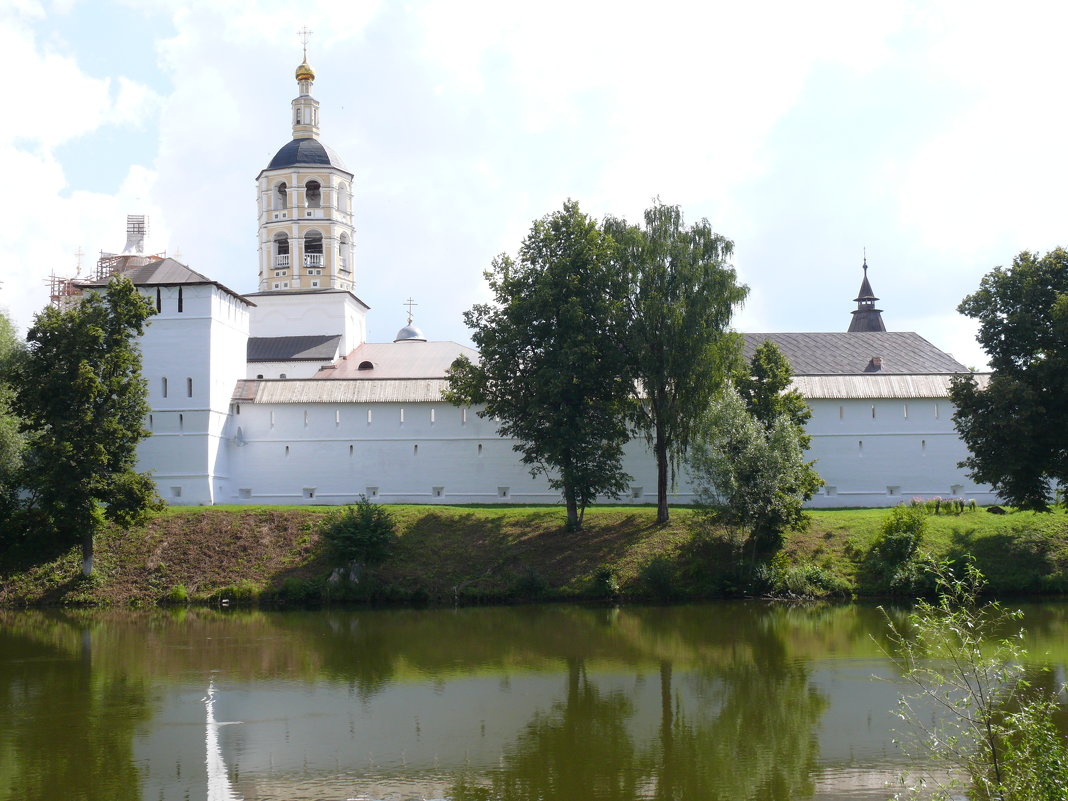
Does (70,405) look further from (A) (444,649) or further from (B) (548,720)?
(B) (548,720)

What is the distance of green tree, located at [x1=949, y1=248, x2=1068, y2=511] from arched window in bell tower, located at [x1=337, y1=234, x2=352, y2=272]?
26.1 meters

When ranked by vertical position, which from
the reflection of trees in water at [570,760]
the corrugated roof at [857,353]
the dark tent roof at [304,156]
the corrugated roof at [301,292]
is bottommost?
the reflection of trees in water at [570,760]

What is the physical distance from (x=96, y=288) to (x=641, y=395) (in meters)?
16.1

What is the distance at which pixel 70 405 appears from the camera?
26578mm

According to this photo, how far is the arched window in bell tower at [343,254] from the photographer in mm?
46219

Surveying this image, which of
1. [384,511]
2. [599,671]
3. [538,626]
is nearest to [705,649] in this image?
[599,671]

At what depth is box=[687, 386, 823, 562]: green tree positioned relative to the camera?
86.5 feet

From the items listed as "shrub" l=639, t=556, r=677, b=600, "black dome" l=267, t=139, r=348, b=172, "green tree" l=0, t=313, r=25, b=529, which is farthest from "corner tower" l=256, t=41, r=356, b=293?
"shrub" l=639, t=556, r=677, b=600

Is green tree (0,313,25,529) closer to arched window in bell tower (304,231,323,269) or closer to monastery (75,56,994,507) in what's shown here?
monastery (75,56,994,507)

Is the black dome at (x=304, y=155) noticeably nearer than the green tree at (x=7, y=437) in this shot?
No

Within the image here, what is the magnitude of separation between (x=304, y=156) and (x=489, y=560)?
24.0 metres

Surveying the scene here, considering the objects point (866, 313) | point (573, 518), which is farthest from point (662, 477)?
point (866, 313)

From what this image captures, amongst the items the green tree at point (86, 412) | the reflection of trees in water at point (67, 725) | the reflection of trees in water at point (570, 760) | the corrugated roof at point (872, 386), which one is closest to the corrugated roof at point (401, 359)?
the corrugated roof at point (872, 386)

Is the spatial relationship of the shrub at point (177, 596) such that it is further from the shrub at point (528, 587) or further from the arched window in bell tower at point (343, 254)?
the arched window in bell tower at point (343, 254)
